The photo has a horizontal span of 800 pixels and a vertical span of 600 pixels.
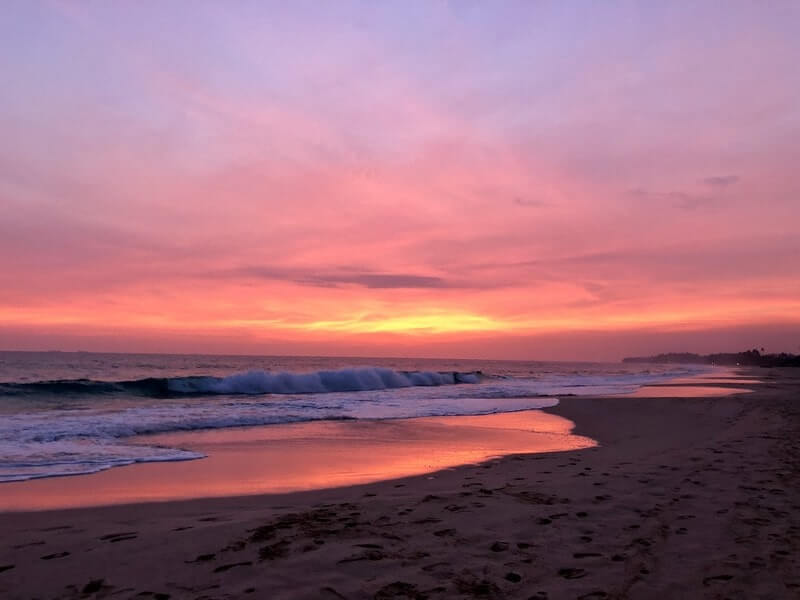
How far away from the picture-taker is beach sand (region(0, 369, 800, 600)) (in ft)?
14.5

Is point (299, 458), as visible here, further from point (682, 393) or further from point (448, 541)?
point (682, 393)

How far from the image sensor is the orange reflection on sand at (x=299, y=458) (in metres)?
8.05

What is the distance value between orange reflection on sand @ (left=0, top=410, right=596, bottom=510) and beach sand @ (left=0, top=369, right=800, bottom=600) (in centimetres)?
71

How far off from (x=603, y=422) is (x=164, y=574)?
15772 millimetres

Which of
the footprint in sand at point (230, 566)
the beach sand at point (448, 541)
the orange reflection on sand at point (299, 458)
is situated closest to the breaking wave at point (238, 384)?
the orange reflection on sand at point (299, 458)

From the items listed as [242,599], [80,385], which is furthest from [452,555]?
[80,385]

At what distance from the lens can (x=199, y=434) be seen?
1434cm

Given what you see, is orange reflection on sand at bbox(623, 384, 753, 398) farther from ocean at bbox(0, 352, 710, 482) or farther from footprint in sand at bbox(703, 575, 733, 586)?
footprint in sand at bbox(703, 575, 733, 586)

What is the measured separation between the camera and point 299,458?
10.9 meters

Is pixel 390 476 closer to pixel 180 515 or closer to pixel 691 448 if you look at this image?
pixel 180 515

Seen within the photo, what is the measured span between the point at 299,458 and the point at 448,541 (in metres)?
6.04

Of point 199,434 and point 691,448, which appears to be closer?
point 691,448

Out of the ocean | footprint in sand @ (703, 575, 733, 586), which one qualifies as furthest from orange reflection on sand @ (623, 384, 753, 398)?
footprint in sand @ (703, 575, 733, 586)

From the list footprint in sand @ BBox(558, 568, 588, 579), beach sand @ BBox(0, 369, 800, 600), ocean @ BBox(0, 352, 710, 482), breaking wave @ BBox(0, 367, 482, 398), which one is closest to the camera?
beach sand @ BBox(0, 369, 800, 600)
